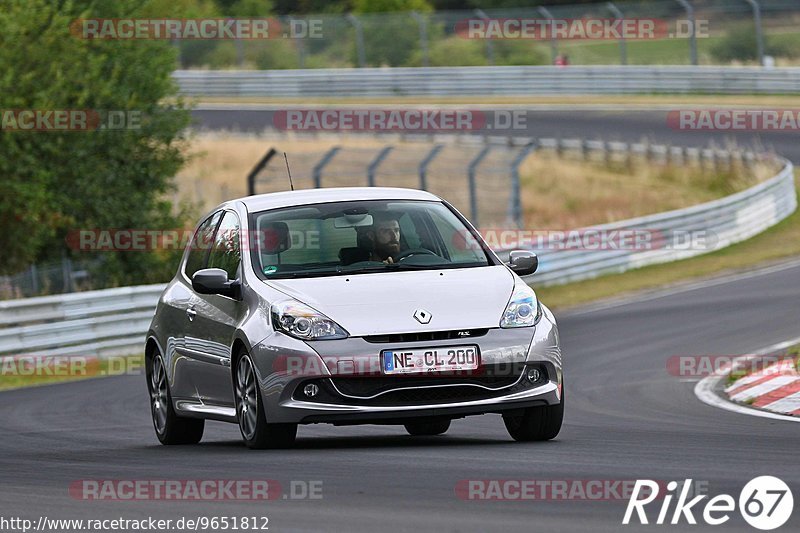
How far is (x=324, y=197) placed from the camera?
10.1 m

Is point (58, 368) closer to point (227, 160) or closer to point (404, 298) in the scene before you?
point (404, 298)

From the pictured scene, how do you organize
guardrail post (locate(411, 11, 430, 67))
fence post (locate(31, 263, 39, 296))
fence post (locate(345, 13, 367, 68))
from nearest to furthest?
fence post (locate(31, 263, 39, 296)) < guardrail post (locate(411, 11, 430, 67)) < fence post (locate(345, 13, 367, 68))

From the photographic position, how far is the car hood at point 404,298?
885 centimetres

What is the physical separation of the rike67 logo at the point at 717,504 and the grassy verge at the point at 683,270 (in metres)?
15.8

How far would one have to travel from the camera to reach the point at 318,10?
7725 cm

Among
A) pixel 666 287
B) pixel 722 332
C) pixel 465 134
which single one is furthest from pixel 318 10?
pixel 722 332

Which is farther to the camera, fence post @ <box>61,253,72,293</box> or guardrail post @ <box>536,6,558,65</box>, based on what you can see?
guardrail post @ <box>536,6,558,65</box>

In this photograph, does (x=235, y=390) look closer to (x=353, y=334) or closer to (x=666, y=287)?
(x=353, y=334)

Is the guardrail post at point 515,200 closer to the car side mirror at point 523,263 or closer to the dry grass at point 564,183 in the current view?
the dry grass at point 564,183

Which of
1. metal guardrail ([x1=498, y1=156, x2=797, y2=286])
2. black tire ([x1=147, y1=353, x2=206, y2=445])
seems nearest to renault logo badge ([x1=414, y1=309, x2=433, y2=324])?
black tire ([x1=147, y1=353, x2=206, y2=445])

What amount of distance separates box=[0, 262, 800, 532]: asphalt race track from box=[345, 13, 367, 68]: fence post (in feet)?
116

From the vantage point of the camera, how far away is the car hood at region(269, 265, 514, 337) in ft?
29.0

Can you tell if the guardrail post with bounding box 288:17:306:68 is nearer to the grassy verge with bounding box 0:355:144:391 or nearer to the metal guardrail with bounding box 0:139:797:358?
the metal guardrail with bounding box 0:139:797:358

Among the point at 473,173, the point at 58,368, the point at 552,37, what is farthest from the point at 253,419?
the point at 552,37
